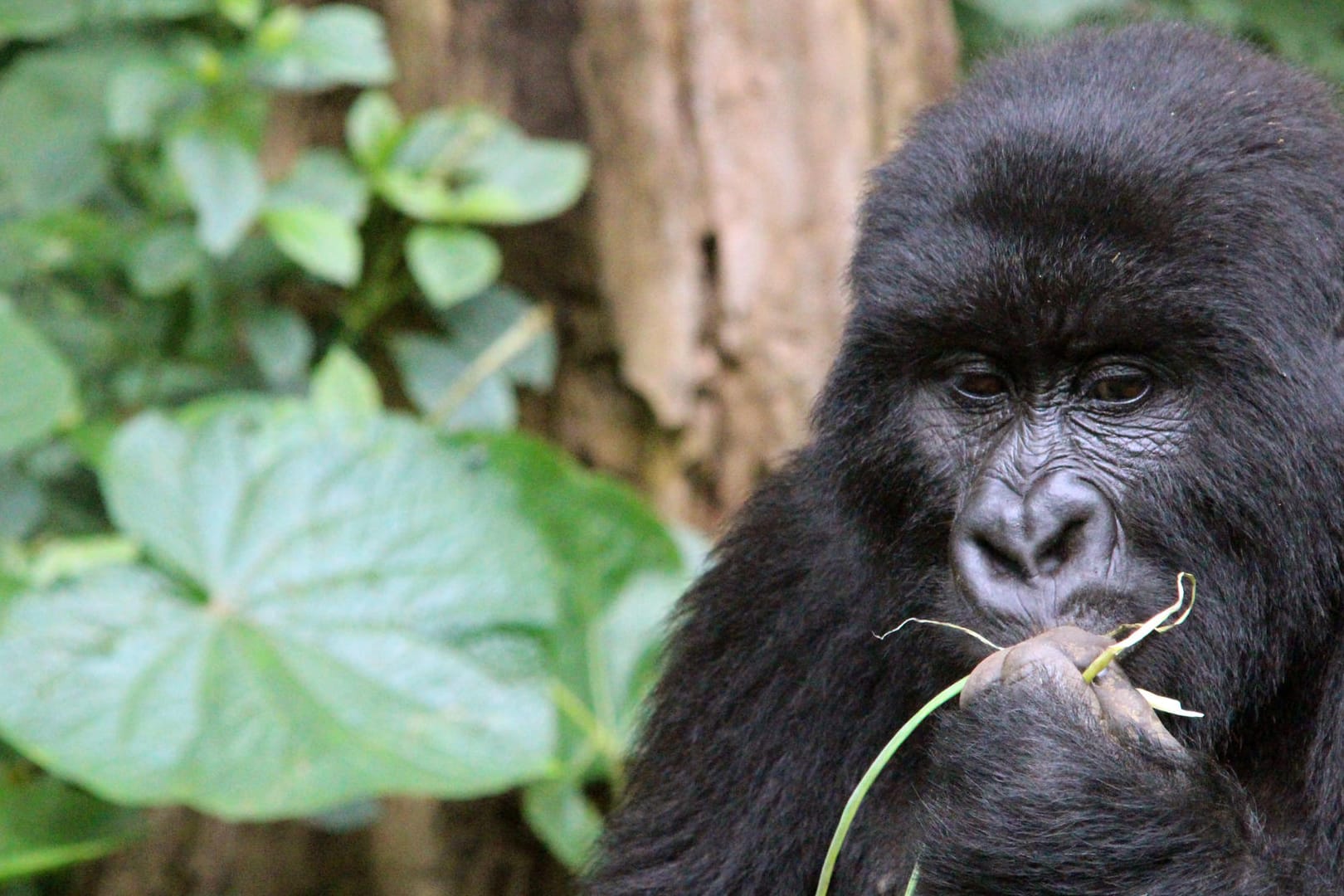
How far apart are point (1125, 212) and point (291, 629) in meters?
2.25

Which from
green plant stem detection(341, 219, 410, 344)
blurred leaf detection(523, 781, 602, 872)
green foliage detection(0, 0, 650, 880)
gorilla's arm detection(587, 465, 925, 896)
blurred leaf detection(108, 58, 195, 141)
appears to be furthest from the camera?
green plant stem detection(341, 219, 410, 344)

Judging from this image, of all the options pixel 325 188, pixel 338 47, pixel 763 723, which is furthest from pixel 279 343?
pixel 763 723

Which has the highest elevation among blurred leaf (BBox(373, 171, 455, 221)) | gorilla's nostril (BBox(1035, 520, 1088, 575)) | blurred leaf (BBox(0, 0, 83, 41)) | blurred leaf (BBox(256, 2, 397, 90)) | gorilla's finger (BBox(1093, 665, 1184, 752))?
gorilla's nostril (BBox(1035, 520, 1088, 575))

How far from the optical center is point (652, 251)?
4645 millimetres

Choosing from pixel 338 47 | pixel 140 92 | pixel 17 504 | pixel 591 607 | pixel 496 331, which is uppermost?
pixel 338 47

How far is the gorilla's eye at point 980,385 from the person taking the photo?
2633 millimetres

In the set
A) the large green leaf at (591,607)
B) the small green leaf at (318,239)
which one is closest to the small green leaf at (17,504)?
the small green leaf at (318,239)

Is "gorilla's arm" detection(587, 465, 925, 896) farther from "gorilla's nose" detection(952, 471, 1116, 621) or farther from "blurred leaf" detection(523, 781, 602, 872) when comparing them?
"blurred leaf" detection(523, 781, 602, 872)

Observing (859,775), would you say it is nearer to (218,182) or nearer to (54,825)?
(54,825)

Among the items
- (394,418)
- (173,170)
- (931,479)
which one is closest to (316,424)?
(394,418)

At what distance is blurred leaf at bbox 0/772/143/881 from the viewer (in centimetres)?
404

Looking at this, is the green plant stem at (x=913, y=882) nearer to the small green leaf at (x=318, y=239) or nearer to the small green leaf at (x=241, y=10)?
the small green leaf at (x=318, y=239)

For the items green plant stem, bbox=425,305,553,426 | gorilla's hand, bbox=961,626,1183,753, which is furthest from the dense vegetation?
A: gorilla's hand, bbox=961,626,1183,753

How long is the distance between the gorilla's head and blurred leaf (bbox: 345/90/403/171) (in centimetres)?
220
